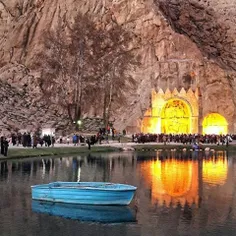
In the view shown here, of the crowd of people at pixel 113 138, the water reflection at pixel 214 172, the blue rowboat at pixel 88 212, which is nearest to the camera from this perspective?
the blue rowboat at pixel 88 212

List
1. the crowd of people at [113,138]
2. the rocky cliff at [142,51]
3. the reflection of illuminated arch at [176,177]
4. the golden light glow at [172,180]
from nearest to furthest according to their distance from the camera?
the golden light glow at [172,180] < the reflection of illuminated arch at [176,177] < the crowd of people at [113,138] < the rocky cliff at [142,51]

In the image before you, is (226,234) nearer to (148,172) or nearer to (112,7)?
(148,172)

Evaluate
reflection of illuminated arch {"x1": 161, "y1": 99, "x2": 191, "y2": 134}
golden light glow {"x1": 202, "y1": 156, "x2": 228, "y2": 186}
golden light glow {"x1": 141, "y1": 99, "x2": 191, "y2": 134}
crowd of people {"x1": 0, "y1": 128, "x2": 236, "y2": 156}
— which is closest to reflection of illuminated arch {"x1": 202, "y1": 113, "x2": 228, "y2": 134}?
reflection of illuminated arch {"x1": 161, "y1": 99, "x2": 191, "y2": 134}

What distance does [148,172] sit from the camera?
38000 mm

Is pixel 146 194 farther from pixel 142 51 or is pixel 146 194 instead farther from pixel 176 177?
pixel 142 51

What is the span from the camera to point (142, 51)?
103 m

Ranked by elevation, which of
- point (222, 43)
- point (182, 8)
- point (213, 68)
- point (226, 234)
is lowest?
point (226, 234)

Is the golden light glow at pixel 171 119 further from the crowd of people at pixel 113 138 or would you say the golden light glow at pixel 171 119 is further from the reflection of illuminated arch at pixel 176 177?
the reflection of illuminated arch at pixel 176 177

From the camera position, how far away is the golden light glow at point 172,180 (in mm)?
26688

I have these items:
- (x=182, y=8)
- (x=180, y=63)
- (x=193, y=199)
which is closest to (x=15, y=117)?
(x=180, y=63)

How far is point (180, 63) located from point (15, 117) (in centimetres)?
3142

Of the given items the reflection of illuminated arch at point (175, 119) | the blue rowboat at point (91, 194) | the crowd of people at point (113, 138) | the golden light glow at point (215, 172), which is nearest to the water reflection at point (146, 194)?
the golden light glow at point (215, 172)

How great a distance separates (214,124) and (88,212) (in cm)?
7006

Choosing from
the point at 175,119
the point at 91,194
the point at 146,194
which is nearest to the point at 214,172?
the point at 146,194
